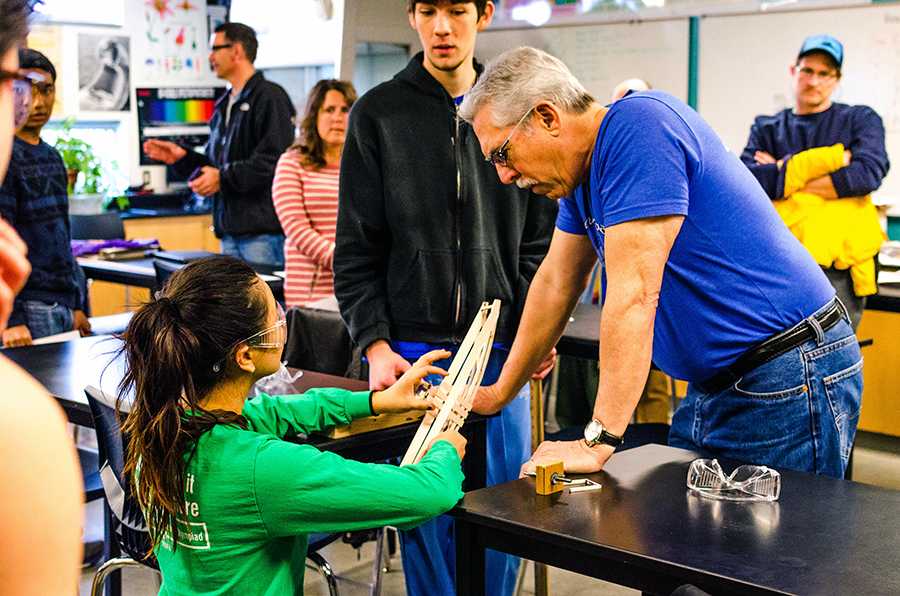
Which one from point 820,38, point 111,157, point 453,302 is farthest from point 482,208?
point 111,157

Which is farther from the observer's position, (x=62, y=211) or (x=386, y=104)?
(x=62, y=211)

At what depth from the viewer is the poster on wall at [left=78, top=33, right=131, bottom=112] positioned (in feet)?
26.5

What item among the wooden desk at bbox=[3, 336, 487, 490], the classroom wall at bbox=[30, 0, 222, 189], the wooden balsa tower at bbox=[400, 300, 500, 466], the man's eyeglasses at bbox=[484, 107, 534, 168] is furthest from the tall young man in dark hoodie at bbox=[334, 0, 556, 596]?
the classroom wall at bbox=[30, 0, 222, 189]

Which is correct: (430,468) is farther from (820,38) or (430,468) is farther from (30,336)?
(820,38)

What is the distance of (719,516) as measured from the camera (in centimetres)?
170

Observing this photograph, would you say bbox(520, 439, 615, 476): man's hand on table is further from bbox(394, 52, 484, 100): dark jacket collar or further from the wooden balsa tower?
bbox(394, 52, 484, 100): dark jacket collar

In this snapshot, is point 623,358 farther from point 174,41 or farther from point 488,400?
point 174,41

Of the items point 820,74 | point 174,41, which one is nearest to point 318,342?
point 820,74

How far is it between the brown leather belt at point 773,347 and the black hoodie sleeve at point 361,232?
866 millimetres

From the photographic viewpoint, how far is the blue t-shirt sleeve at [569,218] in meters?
2.14

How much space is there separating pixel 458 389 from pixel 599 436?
258 mm

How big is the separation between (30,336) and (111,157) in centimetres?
501

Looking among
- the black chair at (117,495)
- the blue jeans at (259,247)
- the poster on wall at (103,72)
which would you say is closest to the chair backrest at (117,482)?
the black chair at (117,495)

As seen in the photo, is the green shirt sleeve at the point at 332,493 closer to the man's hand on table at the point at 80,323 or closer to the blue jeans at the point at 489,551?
the blue jeans at the point at 489,551
